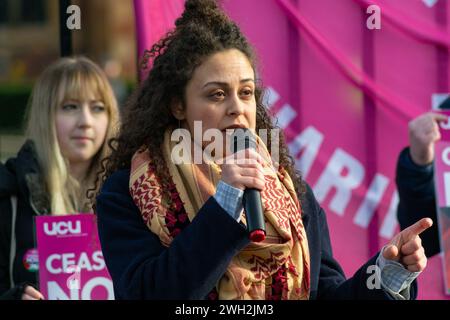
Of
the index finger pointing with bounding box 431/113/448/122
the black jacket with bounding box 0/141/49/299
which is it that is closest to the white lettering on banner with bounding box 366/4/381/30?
the index finger pointing with bounding box 431/113/448/122

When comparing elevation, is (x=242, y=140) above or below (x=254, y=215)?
above

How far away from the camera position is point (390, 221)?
12.8 ft

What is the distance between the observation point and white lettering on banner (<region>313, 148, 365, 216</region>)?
3.91 meters

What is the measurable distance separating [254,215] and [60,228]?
137 cm

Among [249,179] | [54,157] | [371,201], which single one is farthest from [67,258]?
[249,179]

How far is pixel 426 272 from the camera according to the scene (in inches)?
152

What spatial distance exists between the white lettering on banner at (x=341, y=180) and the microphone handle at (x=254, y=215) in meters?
1.57

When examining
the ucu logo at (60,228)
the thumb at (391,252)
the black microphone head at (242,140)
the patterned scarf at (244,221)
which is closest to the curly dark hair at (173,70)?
the patterned scarf at (244,221)

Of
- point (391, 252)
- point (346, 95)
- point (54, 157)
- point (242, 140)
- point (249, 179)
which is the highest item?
point (346, 95)

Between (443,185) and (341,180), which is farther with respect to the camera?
(341,180)

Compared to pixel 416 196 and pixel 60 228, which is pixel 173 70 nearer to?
pixel 60 228
